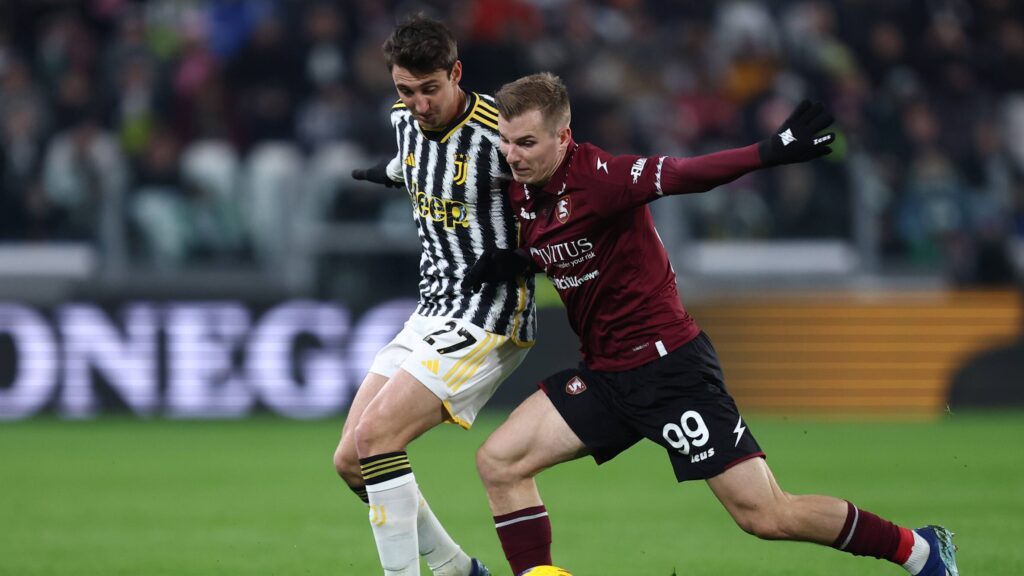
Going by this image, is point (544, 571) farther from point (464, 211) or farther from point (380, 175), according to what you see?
point (380, 175)

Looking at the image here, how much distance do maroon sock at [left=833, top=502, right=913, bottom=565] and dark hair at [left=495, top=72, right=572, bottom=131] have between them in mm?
→ 1727

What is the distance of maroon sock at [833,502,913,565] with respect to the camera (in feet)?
17.1

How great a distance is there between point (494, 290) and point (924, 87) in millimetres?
10656

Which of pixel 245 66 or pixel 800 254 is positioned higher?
pixel 245 66

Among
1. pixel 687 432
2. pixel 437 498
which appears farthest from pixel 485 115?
pixel 437 498

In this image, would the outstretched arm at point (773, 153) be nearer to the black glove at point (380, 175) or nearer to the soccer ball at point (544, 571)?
the soccer ball at point (544, 571)

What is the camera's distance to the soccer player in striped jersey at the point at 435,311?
5355 mm

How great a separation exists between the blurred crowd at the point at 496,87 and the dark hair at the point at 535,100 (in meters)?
6.86

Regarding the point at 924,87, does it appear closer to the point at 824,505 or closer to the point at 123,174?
the point at 123,174

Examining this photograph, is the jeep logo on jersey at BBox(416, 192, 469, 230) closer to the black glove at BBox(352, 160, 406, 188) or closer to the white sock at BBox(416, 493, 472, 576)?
the black glove at BBox(352, 160, 406, 188)

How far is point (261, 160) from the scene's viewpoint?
1216 centimetres

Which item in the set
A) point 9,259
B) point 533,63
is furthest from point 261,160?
point 533,63

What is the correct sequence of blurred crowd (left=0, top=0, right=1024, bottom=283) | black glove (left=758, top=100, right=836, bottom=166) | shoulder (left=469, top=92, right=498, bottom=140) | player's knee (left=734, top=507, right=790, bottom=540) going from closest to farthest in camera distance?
black glove (left=758, top=100, right=836, bottom=166), player's knee (left=734, top=507, right=790, bottom=540), shoulder (left=469, top=92, right=498, bottom=140), blurred crowd (left=0, top=0, right=1024, bottom=283)

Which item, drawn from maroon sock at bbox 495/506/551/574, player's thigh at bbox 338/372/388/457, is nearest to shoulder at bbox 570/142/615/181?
player's thigh at bbox 338/372/388/457
